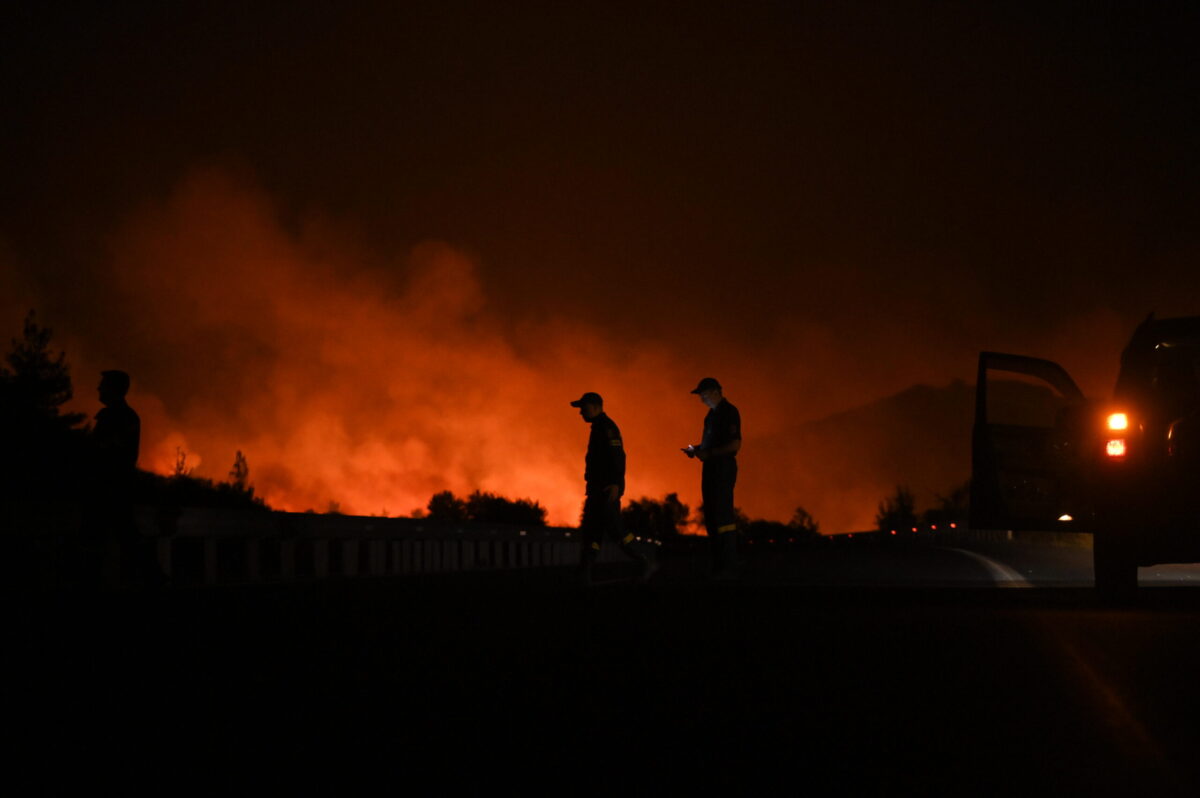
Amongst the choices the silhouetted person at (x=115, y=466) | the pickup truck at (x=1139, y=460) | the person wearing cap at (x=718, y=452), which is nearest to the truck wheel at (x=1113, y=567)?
the pickup truck at (x=1139, y=460)

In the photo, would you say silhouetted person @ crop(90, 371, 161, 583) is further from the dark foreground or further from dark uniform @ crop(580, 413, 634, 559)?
dark uniform @ crop(580, 413, 634, 559)

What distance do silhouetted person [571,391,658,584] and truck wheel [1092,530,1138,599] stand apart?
18.1 ft

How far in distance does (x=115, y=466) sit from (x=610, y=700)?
10300 millimetres

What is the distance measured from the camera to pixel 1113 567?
49.2 feet

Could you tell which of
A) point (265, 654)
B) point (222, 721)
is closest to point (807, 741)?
point (222, 721)

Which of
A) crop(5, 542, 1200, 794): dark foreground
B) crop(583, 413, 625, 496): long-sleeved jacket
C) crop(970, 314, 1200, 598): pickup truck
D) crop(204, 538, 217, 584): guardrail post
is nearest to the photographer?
crop(5, 542, 1200, 794): dark foreground

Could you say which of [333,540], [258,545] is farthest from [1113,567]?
[333,540]

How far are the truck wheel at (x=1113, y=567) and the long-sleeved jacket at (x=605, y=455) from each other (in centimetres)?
566

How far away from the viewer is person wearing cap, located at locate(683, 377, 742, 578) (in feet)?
63.3

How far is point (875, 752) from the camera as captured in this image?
6.25 metres

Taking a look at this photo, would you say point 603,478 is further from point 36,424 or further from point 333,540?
point 36,424

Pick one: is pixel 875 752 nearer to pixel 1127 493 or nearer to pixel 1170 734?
pixel 1170 734

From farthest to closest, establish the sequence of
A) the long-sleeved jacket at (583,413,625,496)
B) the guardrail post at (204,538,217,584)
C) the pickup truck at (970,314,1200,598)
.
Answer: the guardrail post at (204,538,217,584) → the long-sleeved jacket at (583,413,625,496) → the pickup truck at (970,314,1200,598)

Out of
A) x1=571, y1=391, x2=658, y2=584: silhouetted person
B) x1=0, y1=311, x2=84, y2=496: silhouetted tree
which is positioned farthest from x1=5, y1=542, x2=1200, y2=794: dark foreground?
x1=0, y1=311, x2=84, y2=496: silhouetted tree
